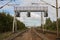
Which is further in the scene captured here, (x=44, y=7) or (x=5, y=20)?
(x=5, y=20)

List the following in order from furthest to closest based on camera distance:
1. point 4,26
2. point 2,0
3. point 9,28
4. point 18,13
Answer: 1. point 9,28
2. point 4,26
3. point 18,13
4. point 2,0

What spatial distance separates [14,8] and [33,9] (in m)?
4.45

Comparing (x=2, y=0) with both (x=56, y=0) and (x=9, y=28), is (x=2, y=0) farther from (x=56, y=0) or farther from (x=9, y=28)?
(x=9, y=28)

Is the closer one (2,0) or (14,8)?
(2,0)

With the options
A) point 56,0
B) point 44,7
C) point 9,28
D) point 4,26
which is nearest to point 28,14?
point 44,7

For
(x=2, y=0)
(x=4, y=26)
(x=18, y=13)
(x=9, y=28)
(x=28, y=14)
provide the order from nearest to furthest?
(x=2, y=0)
(x=28, y=14)
(x=18, y=13)
(x=4, y=26)
(x=9, y=28)

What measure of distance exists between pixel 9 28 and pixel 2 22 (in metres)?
5.33

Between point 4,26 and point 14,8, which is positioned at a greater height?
point 14,8

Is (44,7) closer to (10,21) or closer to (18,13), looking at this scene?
(18,13)

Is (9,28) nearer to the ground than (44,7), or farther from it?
nearer to the ground

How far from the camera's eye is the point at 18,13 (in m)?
40.8

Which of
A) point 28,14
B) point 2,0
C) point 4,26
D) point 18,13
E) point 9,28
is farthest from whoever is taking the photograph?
point 9,28

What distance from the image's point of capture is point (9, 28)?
60.6m

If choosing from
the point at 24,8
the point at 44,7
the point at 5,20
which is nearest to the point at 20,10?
the point at 24,8
